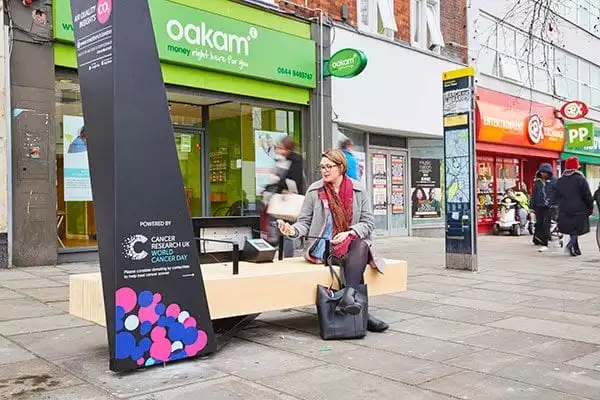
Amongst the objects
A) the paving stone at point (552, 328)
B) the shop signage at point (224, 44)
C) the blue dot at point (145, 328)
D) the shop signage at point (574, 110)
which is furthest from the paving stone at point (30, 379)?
the shop signage at point (574, 110)

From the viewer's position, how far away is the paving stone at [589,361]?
175 inches

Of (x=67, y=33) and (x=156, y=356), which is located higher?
(x=67, y=33)

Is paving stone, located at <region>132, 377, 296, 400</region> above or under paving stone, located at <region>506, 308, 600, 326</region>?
above

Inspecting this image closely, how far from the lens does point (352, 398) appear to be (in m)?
3.76

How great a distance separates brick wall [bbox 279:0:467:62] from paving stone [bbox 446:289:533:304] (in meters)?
8.06

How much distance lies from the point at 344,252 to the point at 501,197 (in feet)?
51.6

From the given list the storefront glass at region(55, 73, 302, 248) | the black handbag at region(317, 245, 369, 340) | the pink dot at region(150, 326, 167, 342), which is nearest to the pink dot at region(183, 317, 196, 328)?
the pink dot at region(150, 326, 167, 342)

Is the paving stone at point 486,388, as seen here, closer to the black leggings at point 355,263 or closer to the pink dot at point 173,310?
the black leggings at point 355,263

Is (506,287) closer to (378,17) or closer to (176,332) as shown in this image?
(176,332)

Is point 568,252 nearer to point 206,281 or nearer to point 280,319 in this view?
point 280,319

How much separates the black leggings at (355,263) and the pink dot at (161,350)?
1.71m

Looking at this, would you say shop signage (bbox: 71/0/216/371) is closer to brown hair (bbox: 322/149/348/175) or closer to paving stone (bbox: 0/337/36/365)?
paving stone (bbox: 0/337/36/365)

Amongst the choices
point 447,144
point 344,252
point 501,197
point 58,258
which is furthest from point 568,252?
point 58,258

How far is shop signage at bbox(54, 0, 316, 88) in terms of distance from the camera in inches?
426
